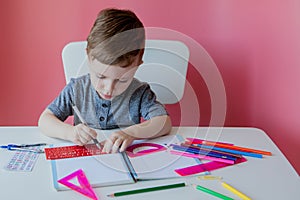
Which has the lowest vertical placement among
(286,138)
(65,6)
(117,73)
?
(286,138)

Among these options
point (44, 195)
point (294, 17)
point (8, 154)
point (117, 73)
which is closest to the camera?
point (44, 195)

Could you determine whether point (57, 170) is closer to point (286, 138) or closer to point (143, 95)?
point (143, 95)

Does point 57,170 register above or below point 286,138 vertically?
above

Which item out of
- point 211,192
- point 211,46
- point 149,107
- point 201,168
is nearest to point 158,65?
point 149,107

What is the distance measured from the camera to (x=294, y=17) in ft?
4.14

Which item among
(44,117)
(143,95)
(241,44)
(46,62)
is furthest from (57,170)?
(241,44)

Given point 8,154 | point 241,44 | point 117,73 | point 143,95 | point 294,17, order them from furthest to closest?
point 241,44
point 294,17
point 143,95
point 117,73
point 8,154

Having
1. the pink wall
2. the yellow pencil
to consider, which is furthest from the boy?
the pink wall

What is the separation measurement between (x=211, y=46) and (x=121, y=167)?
768 mm

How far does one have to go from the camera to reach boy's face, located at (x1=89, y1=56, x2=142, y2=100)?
2.98ft

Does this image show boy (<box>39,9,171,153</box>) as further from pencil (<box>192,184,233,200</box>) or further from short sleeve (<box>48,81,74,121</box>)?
pencil (<box>192,184,233,200</box>)

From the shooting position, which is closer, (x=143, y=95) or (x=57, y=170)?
(x=57, y=170)

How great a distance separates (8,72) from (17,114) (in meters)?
0.16

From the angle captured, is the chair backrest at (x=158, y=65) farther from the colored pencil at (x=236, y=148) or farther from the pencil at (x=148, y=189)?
the pencil at (x=148, y=189)
